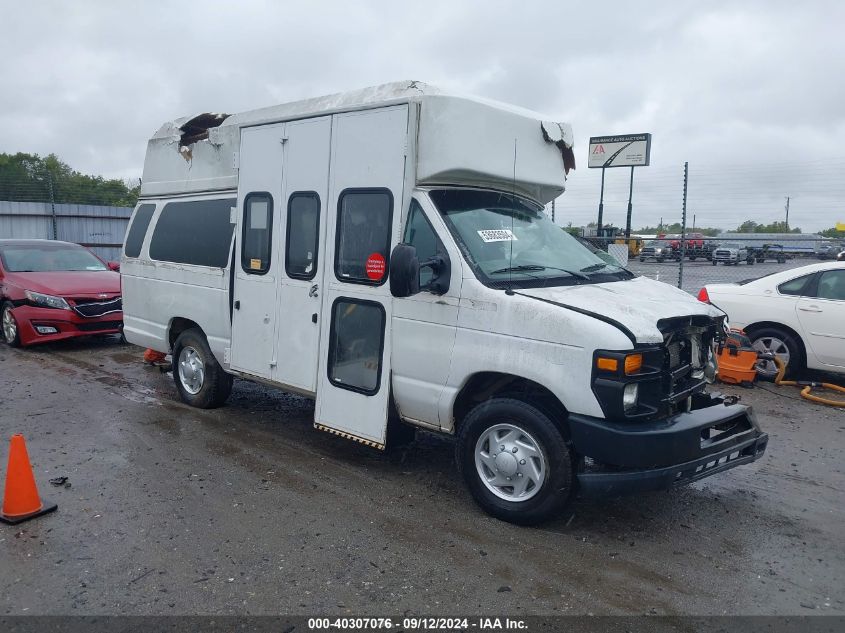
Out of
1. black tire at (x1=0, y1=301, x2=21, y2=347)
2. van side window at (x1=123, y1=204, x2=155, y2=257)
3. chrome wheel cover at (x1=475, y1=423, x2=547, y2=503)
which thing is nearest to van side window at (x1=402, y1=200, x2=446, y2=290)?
chrome wheel cover at (x1=475, y1=423, x2=547, y2=503)

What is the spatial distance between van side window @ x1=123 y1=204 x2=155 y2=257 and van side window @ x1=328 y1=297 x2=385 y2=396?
346 cm

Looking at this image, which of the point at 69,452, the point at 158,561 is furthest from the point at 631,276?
the point at 69,452

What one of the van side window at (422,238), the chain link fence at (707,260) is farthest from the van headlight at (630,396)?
the chain link fence at (707,260)

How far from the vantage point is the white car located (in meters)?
8.23

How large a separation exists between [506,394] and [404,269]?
1.09m

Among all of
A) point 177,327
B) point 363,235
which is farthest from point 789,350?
point 177,327

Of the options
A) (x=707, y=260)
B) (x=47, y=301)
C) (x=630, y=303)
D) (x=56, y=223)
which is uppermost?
(x=56, y=223)

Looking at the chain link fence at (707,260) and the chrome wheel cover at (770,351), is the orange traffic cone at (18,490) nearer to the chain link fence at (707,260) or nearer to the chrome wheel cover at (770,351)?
the chrome wheel cover at (770,351)

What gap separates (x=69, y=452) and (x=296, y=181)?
9.86ft

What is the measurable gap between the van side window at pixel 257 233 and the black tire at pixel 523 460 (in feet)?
8.33

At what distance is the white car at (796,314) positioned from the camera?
8.23 meters

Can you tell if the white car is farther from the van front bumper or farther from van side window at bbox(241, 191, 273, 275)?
van side window at bbox(241, 191, 273, 275)

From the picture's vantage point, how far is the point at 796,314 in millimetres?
8484

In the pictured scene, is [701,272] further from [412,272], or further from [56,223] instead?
[56,223]
